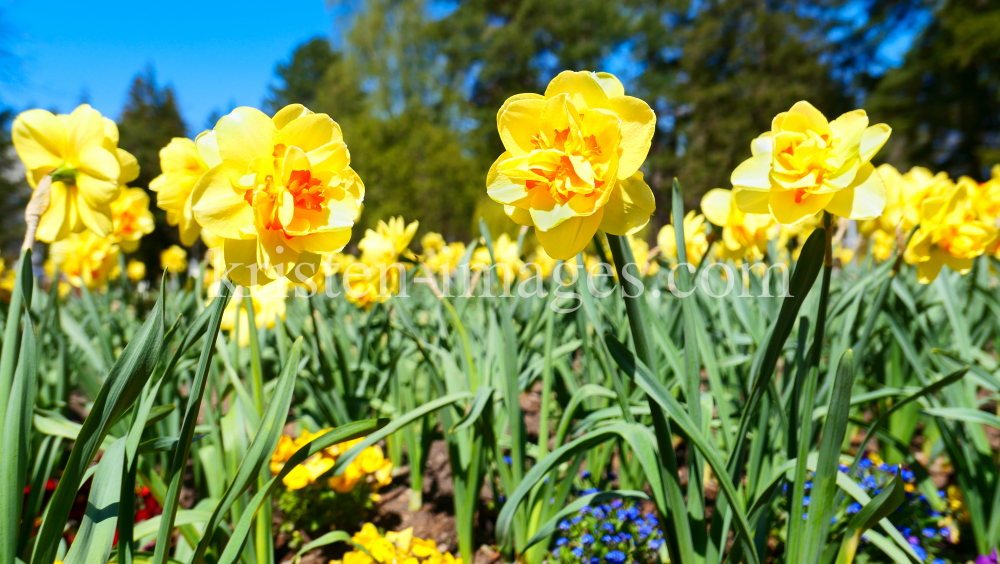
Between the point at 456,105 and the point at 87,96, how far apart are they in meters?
13.1

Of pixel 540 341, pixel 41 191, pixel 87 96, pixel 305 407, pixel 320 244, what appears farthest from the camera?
pixel 87 96

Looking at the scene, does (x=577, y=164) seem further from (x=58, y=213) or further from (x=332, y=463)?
(x=332, y=463)

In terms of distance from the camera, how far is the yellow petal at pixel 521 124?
73cm

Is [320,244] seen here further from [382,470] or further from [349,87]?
[349,87]

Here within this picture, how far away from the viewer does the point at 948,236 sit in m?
1.17

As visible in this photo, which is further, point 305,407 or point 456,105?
point 456,105

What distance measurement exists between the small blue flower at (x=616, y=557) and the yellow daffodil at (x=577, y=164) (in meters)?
1.02

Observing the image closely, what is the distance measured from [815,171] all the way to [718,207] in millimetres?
632

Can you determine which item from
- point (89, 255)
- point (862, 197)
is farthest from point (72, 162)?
point (89, 255)

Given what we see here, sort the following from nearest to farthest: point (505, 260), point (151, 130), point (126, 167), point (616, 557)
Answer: point (126, 167) < point (616, 557) < point (505, 260) < point (151, 130)

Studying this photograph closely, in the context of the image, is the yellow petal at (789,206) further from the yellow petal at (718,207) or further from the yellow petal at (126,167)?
the yellow petal at (126,167)

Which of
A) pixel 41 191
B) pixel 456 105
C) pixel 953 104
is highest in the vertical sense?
pixel 456 105

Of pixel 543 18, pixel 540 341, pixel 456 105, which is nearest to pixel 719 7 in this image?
pixel 543 18

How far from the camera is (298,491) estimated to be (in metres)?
1.68
